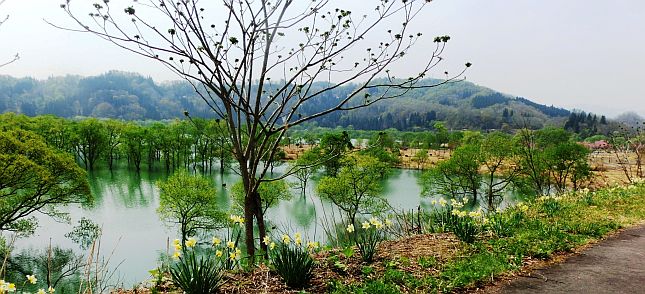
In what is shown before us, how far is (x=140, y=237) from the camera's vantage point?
92.9ft

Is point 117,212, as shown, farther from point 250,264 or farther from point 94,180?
point 250,264

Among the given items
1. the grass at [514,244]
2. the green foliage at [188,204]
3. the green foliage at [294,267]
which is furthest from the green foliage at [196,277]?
the green foliage at [188,204]

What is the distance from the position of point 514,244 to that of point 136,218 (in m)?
32.6

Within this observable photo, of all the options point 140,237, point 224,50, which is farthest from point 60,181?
point 224,50

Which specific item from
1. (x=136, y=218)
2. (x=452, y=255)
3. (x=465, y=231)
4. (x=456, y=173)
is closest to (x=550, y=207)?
(x=465, y=231)

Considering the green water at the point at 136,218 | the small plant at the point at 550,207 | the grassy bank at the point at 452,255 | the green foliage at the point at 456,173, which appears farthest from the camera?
the green foliage at the point at 456,173

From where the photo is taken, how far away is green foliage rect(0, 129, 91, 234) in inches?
851

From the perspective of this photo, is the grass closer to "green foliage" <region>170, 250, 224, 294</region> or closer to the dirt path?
the dirt path

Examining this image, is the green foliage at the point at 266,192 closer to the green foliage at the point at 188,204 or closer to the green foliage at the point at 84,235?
the green foliage at the point at 188,204

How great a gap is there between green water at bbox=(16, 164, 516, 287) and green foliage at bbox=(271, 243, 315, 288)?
717 centimetres

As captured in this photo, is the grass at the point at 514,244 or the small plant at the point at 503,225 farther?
the small plant at the point at 503,225

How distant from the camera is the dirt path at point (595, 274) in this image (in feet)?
16.3

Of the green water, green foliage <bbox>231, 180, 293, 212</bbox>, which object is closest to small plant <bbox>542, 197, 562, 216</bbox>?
the green water

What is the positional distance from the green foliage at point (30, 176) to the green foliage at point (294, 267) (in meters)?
21.7
